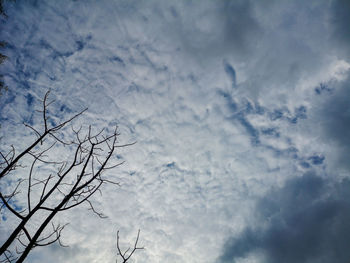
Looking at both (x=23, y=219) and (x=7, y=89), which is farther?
(x=7, y=89)

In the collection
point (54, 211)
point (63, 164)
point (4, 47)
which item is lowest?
point (54, 211)

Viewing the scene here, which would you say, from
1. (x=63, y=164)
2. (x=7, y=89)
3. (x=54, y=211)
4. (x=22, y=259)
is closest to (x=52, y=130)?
(x=63, y=164)

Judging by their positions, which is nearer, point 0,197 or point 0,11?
point 0,197

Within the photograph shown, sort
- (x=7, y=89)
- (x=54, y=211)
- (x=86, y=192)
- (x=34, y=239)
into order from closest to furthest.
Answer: (x=34, y=239) → (x=54, y=211) → (x=86, y=192) → (x=7, y=89)

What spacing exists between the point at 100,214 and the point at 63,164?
1172 mm

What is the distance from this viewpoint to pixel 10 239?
175cm

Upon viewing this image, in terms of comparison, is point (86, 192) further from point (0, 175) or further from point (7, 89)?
point (7, 89)

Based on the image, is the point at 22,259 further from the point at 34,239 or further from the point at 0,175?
the point at 0,175

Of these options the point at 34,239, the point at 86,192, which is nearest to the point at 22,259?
the point at 34,239

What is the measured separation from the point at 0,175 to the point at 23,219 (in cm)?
79

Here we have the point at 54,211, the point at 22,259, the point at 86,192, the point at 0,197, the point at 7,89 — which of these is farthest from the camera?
the point at 7,89

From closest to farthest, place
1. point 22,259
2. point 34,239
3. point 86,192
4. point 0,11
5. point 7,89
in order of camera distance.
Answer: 1. point 22,259
2. point 34,239
3. point 86,192
4. point 0,11
5. point 7,89

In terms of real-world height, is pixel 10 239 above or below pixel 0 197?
below

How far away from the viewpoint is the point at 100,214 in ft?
9.77
